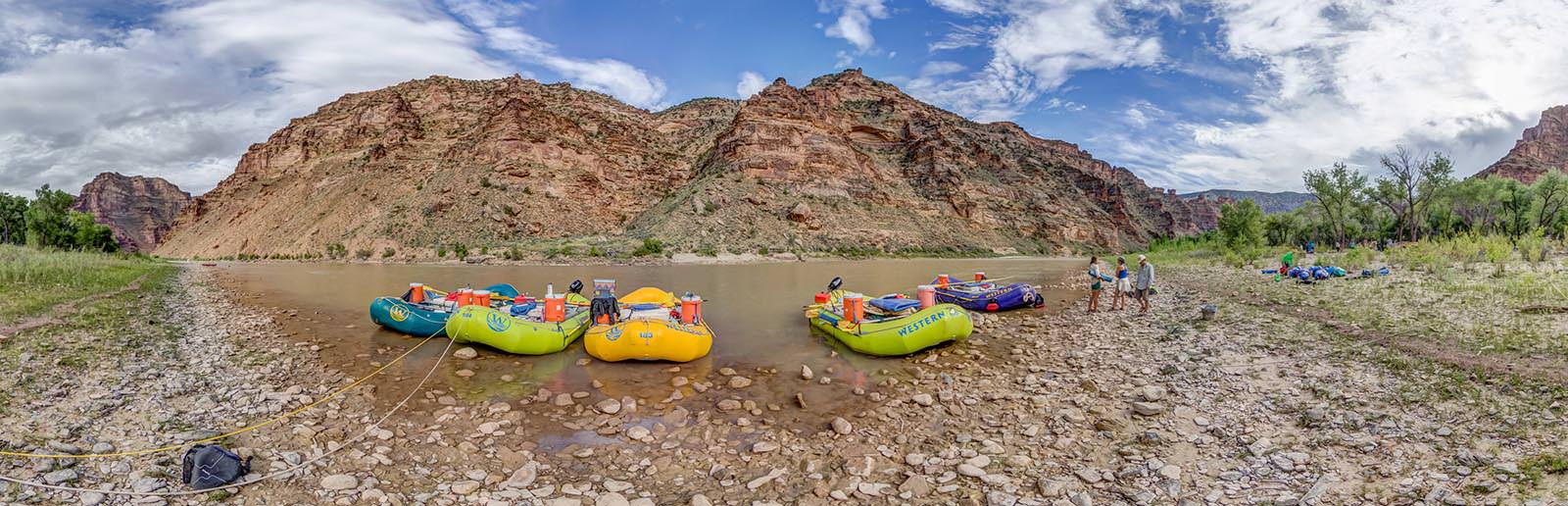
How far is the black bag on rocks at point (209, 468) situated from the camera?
4.72 metres

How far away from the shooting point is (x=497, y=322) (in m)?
10.9

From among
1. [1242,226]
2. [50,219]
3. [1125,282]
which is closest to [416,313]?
[1125,282]

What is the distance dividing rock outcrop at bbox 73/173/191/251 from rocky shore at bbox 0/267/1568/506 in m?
207

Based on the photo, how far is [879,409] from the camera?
748cm

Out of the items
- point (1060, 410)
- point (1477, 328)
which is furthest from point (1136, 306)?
point (1060, 410)

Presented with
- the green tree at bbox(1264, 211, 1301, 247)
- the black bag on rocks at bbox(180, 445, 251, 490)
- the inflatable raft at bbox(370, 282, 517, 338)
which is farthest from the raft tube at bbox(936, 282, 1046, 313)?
the green tree at bbox(1264, 211, 1301, 247)

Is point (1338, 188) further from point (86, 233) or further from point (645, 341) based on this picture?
point (86, 233)

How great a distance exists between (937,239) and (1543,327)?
78692 mm

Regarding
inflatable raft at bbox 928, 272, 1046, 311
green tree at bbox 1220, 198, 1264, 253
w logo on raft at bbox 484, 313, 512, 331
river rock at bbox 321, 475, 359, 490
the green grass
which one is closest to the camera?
river rock at bbox 321, 475, 359, 490

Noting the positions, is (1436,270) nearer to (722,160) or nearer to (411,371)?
(411,371)

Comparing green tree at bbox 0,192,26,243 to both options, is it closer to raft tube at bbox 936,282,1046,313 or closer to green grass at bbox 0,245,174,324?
green grass at bbox 0,245,174,324

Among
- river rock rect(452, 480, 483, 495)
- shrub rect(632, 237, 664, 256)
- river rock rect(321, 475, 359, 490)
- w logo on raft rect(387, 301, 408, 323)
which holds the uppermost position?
shrub rect(632, 237, 664, 256)

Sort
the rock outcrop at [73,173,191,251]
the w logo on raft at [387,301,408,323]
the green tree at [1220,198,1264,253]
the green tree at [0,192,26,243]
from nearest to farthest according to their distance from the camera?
the w logo on raft at [387,301,408,323]
the green tree at [1220,198,1264,253]
the green tree at [0,192,26,243]
the rock outcrop at [73,173,191,251]

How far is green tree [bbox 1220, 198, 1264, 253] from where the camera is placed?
47616mm
